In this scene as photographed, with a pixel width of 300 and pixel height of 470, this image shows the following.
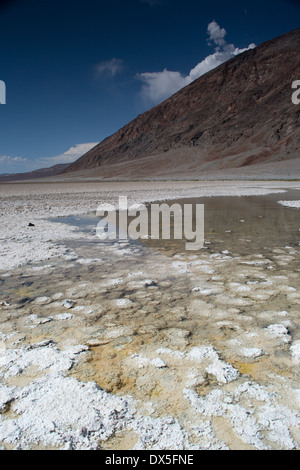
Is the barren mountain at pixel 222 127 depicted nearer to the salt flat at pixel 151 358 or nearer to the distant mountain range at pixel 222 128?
the distant mountain range at pixel 222 128

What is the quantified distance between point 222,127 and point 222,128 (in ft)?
1.89

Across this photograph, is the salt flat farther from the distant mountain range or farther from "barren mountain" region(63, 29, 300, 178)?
"barren mountain" region(63, 29, 300, 178)

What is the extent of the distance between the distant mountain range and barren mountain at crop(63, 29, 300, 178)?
183 mm

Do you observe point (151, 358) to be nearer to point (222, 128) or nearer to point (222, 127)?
point (222, 128)

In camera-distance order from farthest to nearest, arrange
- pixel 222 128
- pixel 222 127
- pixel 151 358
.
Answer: pixel 222 127
pixel 222 128
pixel 151 358

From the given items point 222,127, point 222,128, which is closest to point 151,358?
point 222,128

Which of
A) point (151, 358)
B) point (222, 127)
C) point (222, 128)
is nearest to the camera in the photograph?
point (151, 358)

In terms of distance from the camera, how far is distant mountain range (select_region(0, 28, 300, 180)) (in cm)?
6228

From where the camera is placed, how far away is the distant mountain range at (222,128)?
62281mm

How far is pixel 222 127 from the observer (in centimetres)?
7694

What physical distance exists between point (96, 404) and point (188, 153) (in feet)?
251

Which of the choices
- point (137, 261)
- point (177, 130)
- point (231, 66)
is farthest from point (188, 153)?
point (137, 261)

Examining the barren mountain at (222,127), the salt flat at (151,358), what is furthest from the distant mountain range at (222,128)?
the salt flat at (151,358)

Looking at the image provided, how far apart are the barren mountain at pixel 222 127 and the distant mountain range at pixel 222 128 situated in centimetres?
18
